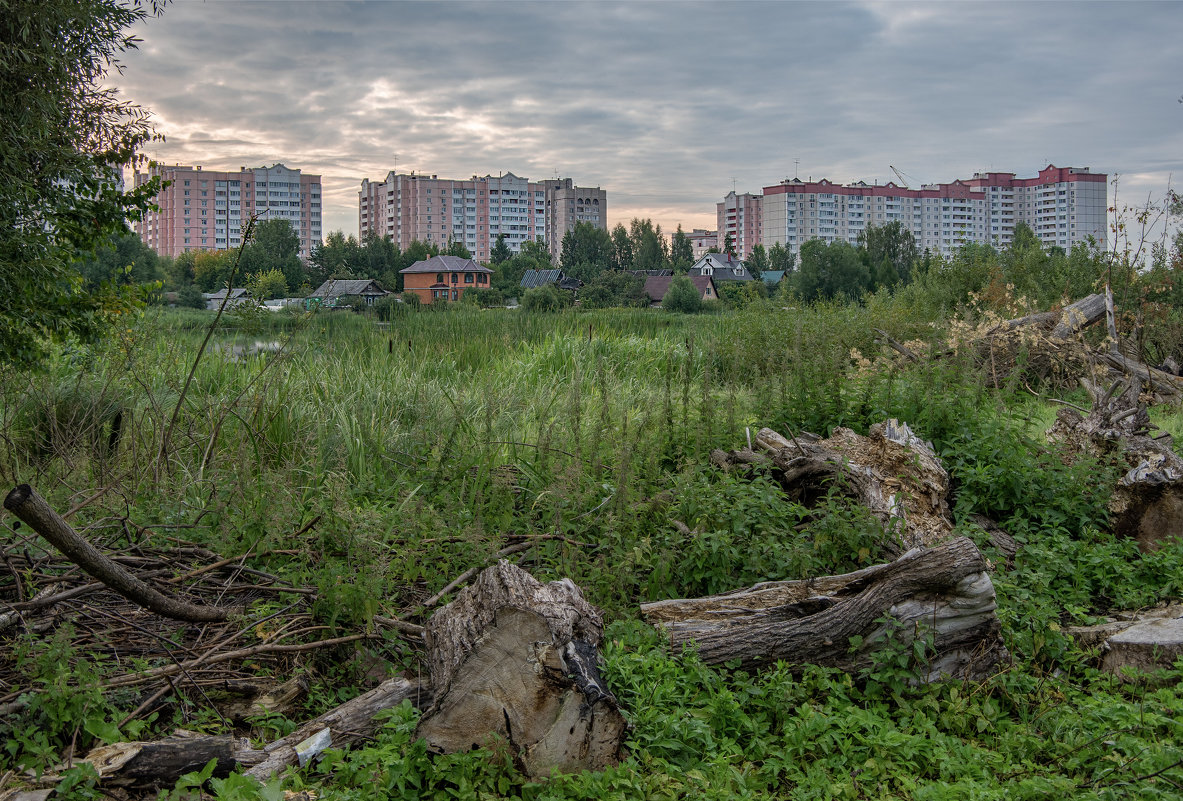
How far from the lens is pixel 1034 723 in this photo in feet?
10.5

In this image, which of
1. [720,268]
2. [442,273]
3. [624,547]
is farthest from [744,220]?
[624,547]

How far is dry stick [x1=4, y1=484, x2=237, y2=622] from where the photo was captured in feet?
7.19

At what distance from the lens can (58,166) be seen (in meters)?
5.32

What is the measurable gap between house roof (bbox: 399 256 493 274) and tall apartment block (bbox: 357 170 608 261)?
49506 millimetres

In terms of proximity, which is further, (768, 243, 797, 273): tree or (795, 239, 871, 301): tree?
(768, 243, 797, 273): tree

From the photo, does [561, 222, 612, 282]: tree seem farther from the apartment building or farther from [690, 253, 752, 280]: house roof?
the apartment building

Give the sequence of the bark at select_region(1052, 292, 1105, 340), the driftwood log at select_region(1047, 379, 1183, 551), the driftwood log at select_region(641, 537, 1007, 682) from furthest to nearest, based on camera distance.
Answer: the bark at select_region(1052, 292, 1105, 340) → the driftwood log at select_region(1047, 379, 1183, 551) → the driftwood log at select_region(641, 537, 1007, 682)

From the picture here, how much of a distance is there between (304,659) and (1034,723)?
9.61 ft

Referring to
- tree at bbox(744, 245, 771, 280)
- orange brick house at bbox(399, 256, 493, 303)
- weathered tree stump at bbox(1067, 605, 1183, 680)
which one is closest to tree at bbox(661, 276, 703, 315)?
orange brick house at bbox(399, 256, 493, 303)

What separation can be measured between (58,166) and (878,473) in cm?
560

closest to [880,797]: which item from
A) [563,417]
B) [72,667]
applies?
[72,667]

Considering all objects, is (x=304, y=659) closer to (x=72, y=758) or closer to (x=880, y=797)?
(x=72, y=758)

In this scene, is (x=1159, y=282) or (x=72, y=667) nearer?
(x=72, y=667)

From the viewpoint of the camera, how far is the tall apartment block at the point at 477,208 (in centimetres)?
13288
